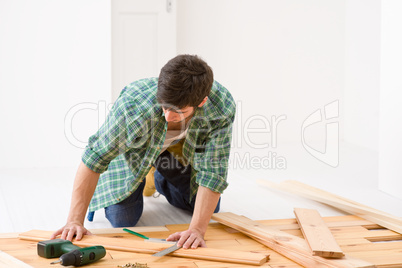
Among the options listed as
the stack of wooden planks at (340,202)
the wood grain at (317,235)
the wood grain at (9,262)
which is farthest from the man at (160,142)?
the stack of wooden planks at (340,202)

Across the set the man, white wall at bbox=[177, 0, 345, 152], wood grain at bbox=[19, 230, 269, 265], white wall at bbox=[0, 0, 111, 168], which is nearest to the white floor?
white wall at bbox=[0, 0, 111, 168]

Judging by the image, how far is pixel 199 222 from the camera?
2246mm

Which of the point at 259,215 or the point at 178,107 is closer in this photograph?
the point at 178,107

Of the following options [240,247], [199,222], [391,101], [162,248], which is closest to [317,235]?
[240,247]

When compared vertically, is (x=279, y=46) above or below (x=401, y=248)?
above

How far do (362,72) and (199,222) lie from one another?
3.48m

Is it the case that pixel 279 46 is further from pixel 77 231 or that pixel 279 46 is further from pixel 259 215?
pixel 77 231

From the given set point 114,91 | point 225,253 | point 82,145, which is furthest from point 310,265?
point 114,91

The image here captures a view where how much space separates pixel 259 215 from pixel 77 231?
1139 millimetres

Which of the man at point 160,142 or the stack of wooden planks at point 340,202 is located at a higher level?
the man at point 160,142

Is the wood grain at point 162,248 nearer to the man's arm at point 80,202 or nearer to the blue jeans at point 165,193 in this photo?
the man's arm at point 80,202

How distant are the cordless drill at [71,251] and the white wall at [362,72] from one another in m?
3.57

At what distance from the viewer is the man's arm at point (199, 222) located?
2174 millimetres

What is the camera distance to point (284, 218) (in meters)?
2.88
